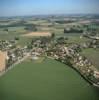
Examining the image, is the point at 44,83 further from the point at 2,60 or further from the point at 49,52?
the point at 2,60

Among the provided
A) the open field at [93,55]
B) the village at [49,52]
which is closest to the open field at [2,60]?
the village at [49,52]

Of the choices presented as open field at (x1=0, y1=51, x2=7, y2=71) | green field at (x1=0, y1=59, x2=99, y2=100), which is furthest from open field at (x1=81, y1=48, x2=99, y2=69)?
open field at (x1=0, y1=51, x2=7, y2=71)

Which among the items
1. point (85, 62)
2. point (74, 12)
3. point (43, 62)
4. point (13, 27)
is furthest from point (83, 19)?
point (13, 27)

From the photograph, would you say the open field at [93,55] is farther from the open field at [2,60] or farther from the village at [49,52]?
the open field at [2,60]

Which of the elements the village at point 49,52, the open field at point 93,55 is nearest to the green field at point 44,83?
the village at point 49,52

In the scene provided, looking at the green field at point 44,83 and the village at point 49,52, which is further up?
the village at point 49,52

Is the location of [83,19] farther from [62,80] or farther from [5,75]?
[5,75]

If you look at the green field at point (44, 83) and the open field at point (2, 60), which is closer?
the green field at point (44, 83)

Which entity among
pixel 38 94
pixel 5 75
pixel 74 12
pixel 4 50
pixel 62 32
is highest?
pixel 74 12
